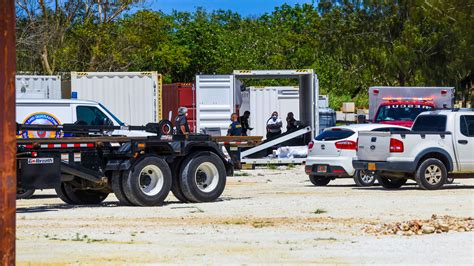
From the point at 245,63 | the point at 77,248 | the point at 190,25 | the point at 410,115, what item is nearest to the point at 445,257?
the point at 77,248

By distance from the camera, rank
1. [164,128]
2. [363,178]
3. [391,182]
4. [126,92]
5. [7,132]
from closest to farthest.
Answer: [7,132] < [164,128] < [391,182] < [363,178] < [126,92]

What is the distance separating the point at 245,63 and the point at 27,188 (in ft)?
175

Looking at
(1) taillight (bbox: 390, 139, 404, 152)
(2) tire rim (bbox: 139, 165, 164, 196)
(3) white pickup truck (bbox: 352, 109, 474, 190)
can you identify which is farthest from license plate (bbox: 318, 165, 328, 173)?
(2) tire rim (bbox: 139, 165, 164, 196)

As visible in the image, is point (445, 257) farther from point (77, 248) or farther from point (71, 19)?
point (71, 19)

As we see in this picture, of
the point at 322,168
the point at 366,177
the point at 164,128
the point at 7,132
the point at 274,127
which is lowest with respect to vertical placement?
the point at 366,177

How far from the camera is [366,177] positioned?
1028 inches

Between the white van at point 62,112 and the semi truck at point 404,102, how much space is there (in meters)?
11.3

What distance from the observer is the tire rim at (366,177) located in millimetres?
26031

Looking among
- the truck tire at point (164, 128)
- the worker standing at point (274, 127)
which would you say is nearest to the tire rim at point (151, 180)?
the truck tire at point (164, 128)

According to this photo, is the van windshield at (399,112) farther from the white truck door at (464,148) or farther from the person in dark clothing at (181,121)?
the white truck door at (464,148)

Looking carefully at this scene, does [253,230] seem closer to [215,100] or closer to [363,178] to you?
[363,178]

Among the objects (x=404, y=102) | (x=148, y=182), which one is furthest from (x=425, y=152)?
(x=404, y=102)

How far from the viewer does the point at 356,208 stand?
771 inches

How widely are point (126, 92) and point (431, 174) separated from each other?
12060 mm
